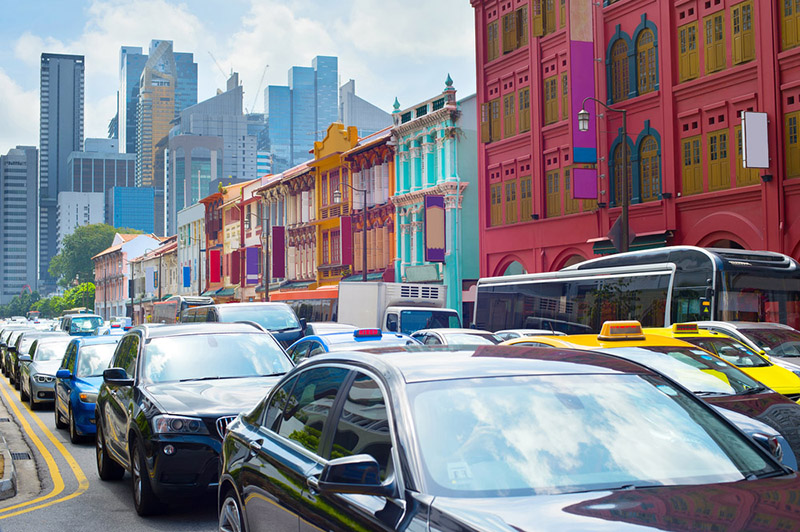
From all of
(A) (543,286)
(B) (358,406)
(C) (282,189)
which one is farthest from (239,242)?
(B) (358,406)

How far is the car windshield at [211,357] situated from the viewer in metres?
9.24

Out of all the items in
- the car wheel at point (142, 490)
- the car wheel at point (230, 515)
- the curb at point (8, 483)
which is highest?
the car wheel at point (230, 515)

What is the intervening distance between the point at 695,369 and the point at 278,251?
55.4 m

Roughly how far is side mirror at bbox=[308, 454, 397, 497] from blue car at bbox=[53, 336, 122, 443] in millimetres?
9816

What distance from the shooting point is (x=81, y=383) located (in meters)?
13.5

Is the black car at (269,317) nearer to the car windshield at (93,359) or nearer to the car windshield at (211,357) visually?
the car windshield at (93,359)

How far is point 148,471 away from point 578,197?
25.3m

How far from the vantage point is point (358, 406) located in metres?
4.35

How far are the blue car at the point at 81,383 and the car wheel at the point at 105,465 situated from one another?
8.40 ft

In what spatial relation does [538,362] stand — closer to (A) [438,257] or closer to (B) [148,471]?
(B) [148,471]

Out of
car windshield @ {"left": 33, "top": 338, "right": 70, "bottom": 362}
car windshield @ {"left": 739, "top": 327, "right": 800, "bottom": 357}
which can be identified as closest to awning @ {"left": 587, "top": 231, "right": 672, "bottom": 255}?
car windshield @ {"left": 739, "top": 327, "right": 800, "bottom": 357}

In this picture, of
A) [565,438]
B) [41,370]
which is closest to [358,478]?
[565,438]

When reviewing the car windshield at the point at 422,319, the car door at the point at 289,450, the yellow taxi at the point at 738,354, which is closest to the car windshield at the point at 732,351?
the yellow taxi at the point at 738,354

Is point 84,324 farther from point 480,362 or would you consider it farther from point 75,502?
point 480,362
